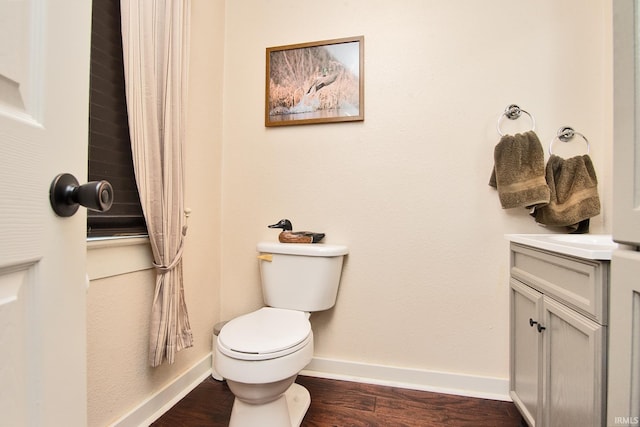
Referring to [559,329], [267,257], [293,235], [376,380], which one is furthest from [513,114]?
Answer: [376,380]

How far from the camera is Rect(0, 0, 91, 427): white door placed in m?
0.35

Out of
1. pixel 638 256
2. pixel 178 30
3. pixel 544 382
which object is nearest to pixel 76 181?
pixel 638 256

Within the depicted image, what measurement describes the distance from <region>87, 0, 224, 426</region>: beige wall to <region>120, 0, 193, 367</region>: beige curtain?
0.29 feet

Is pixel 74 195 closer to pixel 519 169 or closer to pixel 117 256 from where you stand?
pixel 117 256

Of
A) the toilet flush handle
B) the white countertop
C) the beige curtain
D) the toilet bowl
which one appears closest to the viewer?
the white countertop

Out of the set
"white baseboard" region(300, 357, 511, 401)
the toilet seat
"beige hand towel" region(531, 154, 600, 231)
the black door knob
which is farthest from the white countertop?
the black door knob

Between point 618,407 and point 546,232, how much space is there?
3.26 feet

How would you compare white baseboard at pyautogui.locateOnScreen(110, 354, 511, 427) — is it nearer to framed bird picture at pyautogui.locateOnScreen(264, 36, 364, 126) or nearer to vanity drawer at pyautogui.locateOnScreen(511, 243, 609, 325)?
vanity drawer at pyautogui.locateOnScreen(511, 243, 609, 325)

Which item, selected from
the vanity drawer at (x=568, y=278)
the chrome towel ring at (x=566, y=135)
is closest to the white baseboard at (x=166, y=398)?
the vanity drawer at (x=568, y=278)

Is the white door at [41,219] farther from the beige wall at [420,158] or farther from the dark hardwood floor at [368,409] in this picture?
the beige wall at [420,158]

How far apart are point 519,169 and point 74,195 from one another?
1.54m

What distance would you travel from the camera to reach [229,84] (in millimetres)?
1744

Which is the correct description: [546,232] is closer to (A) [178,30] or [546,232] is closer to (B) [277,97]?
(B) [277,97]

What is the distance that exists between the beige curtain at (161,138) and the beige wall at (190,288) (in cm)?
9
